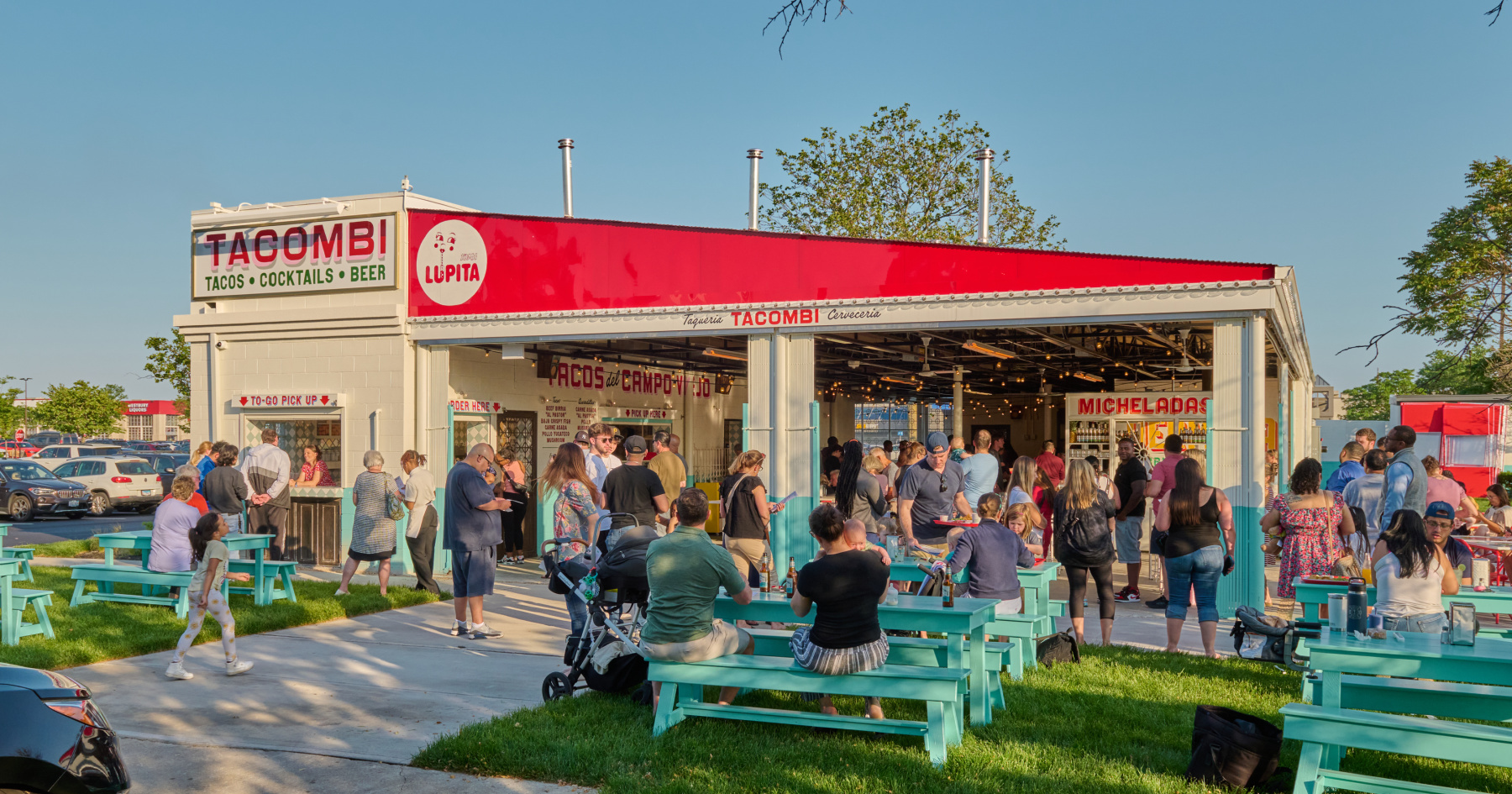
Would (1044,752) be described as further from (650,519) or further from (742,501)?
(650,519)

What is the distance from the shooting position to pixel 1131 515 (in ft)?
37.6

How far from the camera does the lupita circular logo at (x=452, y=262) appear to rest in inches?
537

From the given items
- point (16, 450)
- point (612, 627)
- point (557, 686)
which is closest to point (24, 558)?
point (557, 686)

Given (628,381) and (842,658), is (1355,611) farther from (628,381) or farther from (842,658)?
(628,381)

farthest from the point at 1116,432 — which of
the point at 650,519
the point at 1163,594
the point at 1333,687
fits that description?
the point at 1333,687

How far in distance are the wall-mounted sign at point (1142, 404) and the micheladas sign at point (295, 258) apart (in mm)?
10141

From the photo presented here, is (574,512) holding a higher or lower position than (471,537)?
higher

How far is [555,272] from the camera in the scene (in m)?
13.3

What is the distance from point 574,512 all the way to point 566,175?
33.0 feet

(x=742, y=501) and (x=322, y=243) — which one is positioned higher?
(x=322, y=243)

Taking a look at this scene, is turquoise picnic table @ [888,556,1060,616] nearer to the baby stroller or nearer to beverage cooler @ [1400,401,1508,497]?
the baby stroller

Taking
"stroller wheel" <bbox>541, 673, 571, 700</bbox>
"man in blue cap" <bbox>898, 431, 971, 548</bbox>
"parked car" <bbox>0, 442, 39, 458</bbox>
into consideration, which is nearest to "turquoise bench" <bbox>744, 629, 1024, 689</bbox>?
"stroller wheel" <bbox>541, 673, 571, 700</bbox>

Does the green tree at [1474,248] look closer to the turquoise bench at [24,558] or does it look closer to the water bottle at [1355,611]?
the water bottle at [1355,611]

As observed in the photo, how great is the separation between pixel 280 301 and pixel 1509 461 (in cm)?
3204
